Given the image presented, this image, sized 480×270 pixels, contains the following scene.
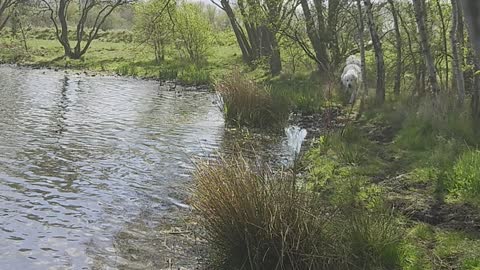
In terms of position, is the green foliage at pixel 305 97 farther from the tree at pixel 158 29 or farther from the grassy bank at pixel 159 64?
the tree at pixel 158 29

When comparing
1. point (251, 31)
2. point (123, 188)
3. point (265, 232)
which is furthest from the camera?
point (251, 31)

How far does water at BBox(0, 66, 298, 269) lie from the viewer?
5.89 meters

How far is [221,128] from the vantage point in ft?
46.1

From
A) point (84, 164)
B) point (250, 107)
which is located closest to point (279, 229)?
point (84, 164)

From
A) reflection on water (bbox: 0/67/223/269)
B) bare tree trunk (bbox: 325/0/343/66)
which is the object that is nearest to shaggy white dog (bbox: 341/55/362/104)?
bare tree trunk (bbox: 325/0/343/66)

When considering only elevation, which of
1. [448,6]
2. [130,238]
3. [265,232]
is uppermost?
[448,6]

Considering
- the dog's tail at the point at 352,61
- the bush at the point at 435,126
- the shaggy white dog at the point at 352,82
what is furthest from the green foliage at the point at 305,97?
the bush at the point at 435,126

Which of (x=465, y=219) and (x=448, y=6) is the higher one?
(x=448, y=6)

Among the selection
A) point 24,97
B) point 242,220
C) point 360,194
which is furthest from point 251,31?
point 242,220

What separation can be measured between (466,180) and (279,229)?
313 centimetres

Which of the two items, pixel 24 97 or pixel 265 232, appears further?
pixel 24 97

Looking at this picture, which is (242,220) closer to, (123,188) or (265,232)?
(265,232)

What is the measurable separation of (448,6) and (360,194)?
30.1 ft

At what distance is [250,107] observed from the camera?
46.1 feet
